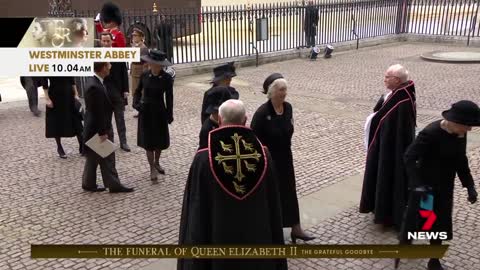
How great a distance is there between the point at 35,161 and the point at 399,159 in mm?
5405

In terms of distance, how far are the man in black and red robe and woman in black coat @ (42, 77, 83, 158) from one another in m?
4.53

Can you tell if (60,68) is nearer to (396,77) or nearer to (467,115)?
(396,77)

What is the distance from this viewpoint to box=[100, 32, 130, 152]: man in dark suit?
7.58m

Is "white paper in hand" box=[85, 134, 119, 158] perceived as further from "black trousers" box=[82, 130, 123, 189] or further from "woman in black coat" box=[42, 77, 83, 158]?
"woman in black coat" box=[42, 77, 83, 158]

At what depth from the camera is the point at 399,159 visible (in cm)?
490

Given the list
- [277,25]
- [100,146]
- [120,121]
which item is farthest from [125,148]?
[277,25]

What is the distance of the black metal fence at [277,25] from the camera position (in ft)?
47.3

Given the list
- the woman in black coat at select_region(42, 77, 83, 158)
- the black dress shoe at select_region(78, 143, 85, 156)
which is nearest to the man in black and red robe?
the black dress shoe at select_region(78, 143, 85, 156)

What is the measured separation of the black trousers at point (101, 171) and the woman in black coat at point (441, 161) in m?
3.68

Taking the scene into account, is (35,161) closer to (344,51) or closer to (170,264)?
(170,264)

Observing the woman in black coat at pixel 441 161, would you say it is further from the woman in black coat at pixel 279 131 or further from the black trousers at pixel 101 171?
the black trousers at pixel 101 171

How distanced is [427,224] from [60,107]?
18.0 ft

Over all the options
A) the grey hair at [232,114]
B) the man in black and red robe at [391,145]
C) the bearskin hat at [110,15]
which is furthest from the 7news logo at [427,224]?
the bearskin hat at [110,15]

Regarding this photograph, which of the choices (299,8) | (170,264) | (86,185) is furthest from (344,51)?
(170,264)
